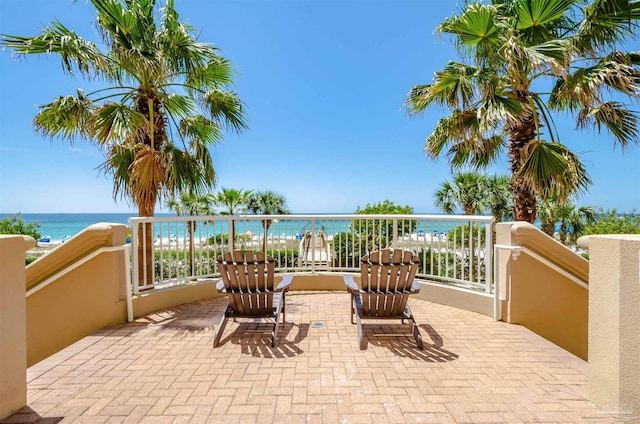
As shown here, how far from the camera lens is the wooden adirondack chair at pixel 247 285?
3.43 metres

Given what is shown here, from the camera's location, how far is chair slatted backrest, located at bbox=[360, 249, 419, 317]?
3424 mm

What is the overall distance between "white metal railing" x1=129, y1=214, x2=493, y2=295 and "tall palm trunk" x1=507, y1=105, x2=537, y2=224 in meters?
1.57

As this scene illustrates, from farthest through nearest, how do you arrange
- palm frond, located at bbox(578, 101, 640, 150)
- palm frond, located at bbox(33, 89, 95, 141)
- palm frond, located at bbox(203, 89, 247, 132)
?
palm frond, located at bbox(203, 89, 247, 132) < palm frond, located at bbox(578, 101, 640, 150) < palm frond, located at bbox(33, 89, 95, 141)

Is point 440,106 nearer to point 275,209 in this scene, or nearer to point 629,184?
point 275,209

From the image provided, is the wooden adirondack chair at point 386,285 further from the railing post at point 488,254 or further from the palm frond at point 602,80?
the palm frond at point 602,80

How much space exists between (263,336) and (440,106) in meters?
5.51

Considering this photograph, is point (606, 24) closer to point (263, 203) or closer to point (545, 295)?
point (545, 295)

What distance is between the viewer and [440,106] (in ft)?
19.1

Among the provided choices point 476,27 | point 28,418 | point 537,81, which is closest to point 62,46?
point 28,418

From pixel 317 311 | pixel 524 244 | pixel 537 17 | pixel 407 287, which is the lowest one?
pixel 317 311

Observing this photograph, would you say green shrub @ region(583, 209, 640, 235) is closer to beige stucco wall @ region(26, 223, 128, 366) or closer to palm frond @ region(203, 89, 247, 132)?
palm frond @ region(203, 89, 247, 132)

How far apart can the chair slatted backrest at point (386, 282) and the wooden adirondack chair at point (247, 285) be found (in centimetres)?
113

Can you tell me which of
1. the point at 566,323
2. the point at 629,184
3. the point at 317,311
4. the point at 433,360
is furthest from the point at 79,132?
the point at 629,184

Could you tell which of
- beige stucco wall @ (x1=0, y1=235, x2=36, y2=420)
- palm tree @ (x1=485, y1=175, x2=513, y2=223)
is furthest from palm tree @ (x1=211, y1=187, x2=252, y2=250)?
palm tree @ (x1=485, y1=175, x2=513, y2=223)
